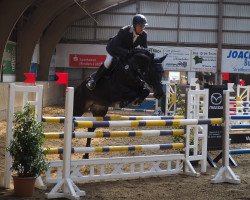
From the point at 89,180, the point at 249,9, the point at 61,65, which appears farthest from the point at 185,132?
the point at 249,9

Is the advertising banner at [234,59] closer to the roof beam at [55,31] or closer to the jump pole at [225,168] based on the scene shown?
the roof beam at [55,31]

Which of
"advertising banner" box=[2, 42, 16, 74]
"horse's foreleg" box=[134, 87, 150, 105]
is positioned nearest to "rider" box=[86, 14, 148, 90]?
"horse's foreleg" box=[134, 87, 150, 105]

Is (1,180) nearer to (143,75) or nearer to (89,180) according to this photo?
(89,180)

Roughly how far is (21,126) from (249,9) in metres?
21.8

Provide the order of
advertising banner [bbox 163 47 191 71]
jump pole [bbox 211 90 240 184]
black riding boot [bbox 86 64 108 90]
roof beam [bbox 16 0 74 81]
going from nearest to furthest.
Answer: jump pole [bbox 211 90 240 184] < black riding boot [bbox 86 64 108 90] < roof beam [bbox 16 0 74 81] < advertising banner [bbox 163 47 191 71]

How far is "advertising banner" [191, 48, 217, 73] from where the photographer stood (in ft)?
77.9

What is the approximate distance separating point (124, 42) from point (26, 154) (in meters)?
2.10

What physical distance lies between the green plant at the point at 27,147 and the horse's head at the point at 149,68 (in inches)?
62.7

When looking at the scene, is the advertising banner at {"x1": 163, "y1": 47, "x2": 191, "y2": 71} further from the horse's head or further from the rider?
the horse's head

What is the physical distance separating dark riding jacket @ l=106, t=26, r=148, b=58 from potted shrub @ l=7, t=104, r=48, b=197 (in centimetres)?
169

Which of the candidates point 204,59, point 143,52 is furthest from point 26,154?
point 204,59

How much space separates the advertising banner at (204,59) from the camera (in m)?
23.8

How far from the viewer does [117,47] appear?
560cm

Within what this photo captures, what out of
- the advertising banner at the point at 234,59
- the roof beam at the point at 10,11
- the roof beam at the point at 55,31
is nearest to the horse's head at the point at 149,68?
the roof beam at the point at 10,11
